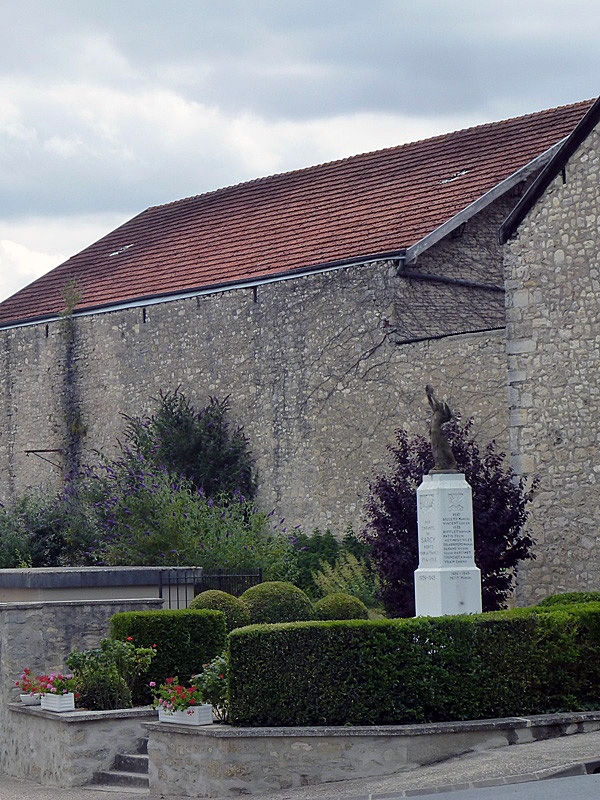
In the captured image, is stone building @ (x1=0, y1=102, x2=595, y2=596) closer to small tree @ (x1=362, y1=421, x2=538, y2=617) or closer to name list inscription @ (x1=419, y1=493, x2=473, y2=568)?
small tree @ (x1=362, y1=421, x2=538, y2=617)

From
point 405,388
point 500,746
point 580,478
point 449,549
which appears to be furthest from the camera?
point 405,388

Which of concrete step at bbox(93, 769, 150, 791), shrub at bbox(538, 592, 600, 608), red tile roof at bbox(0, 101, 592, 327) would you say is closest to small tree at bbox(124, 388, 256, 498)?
red tile roof at bbox(0, 101, 592, 327)

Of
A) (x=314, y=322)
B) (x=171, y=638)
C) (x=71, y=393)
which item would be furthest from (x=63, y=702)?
(x=71, y=393)

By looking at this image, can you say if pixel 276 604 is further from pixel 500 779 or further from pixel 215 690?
pixel 500 779

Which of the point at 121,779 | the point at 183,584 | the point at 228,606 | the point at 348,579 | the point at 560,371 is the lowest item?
the point at 121,779


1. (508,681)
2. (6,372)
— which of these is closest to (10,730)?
(508,681)

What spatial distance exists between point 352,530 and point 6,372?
10807mm

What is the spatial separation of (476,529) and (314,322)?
7.08 m

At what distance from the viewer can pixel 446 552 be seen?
47.3 feet

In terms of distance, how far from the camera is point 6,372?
99.7ft

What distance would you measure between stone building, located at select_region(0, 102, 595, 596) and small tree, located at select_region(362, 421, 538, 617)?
0.73 m

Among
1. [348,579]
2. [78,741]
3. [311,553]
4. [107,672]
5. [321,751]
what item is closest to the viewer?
[321,751]

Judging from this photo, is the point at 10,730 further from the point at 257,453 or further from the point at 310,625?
the point at 257,453

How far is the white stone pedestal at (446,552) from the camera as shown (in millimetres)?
14281
